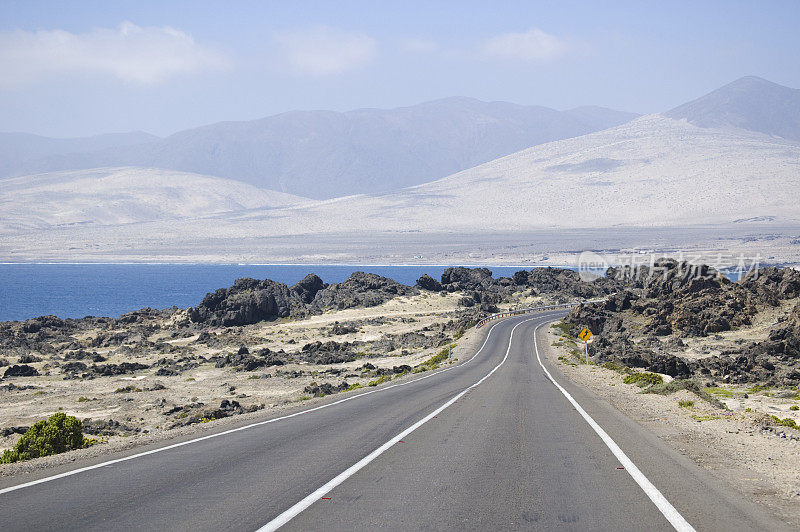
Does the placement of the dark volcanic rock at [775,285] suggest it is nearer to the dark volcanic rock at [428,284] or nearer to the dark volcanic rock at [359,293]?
the dark volcanic rock at [359,293]

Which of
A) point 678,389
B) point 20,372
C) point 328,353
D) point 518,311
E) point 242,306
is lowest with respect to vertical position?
point 518,311

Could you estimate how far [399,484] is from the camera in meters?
9.14

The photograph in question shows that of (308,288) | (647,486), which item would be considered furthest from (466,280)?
(647,486)

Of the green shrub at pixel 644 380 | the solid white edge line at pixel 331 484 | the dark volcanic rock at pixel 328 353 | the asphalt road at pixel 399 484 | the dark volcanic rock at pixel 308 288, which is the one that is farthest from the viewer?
the dark volcanic rock at pixel 308 288

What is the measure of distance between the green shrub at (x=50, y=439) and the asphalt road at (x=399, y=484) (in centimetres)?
439

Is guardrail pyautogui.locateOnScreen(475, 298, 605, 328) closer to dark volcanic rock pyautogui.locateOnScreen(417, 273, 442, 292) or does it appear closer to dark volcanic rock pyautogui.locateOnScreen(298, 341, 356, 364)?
dark volcanic rock pyautogui.locateOnScreen(417, 273, 442, 292)

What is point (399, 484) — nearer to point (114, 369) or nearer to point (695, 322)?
point (114, 369)

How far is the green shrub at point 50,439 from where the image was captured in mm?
14867

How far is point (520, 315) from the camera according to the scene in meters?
92.6

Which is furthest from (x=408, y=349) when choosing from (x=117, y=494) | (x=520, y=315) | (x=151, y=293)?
(x=151, y=293)

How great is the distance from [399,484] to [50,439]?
33.7ft

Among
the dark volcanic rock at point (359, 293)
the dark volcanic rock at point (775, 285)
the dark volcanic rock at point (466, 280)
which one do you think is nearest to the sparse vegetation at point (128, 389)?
the dark volcanic rock at point (775, 285)

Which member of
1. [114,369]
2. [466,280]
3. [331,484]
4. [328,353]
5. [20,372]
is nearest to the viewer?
[331,484]

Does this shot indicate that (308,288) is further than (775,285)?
Yes
